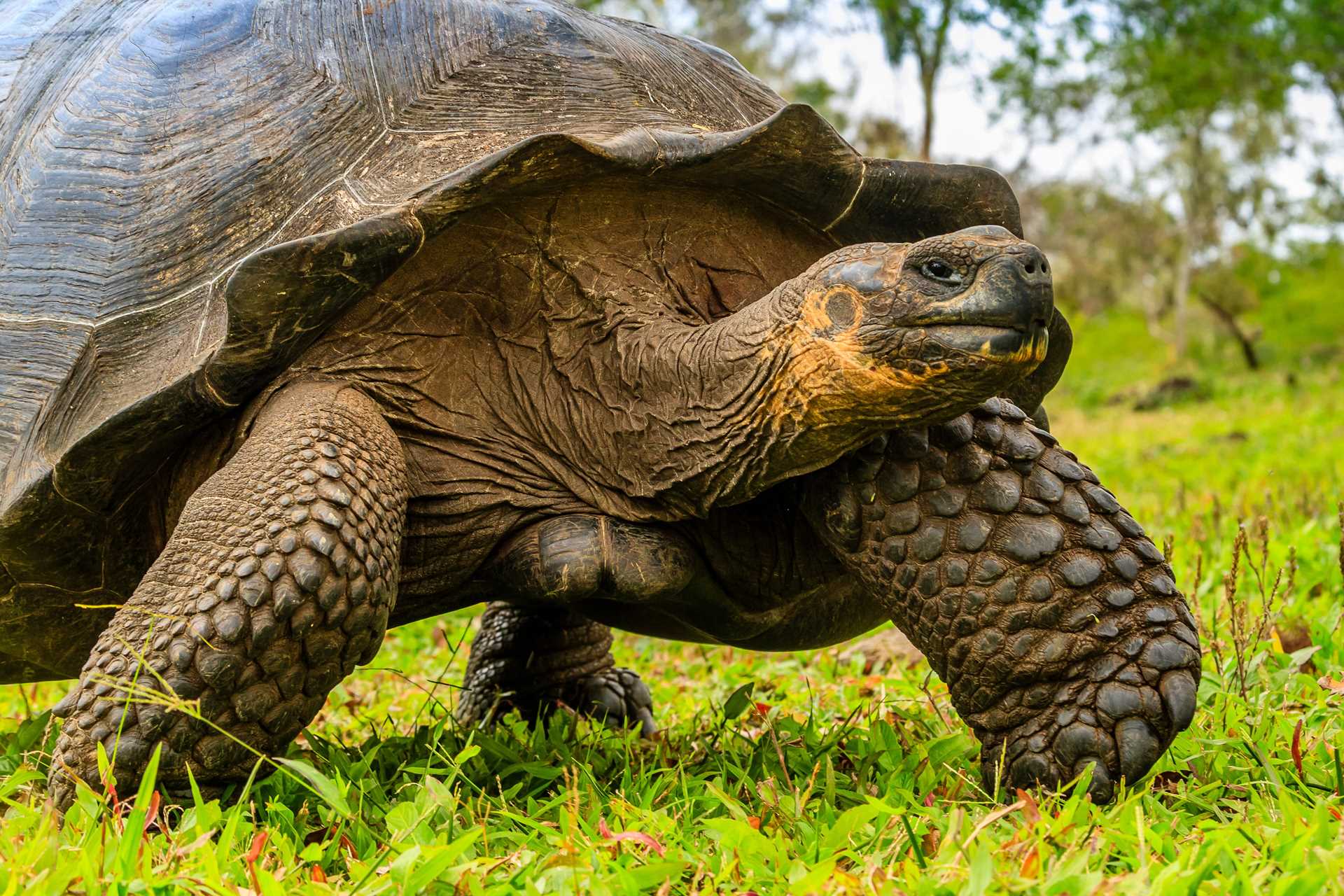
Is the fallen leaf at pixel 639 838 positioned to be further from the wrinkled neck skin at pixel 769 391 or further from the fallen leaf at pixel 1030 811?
the wrinkled neck skin at pixel 769 391

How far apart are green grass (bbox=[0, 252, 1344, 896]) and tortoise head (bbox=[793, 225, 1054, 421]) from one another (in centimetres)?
68

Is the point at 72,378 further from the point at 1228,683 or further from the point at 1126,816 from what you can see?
the point at 1228,683

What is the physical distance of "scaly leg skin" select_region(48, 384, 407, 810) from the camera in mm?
2092

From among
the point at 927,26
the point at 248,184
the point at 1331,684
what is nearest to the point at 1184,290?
the point at 927,26

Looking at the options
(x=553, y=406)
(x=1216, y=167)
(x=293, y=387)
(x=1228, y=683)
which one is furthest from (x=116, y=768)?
(x=1216, y=167)

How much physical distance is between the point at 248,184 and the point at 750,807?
5.22 feet

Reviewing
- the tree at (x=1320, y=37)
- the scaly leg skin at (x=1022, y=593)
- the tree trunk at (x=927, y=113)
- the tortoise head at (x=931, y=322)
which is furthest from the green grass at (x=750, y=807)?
the tree at (x=1320, y=37)

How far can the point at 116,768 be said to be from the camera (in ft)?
6.84

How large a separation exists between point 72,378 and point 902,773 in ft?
6.02

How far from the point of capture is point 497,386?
103 inches

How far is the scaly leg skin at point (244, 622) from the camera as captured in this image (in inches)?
82.4

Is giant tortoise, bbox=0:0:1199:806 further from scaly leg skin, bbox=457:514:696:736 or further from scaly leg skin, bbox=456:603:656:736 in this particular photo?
scaly leg skin, bbox=456:603:656:736

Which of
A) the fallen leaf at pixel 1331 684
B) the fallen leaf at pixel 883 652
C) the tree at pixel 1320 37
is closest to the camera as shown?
the fallen leaf at pixel 1331 684

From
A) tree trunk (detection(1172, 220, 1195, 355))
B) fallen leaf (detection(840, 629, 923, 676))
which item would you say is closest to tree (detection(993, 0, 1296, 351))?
tree trunk (detection(1172, 220, 1195, 355))
